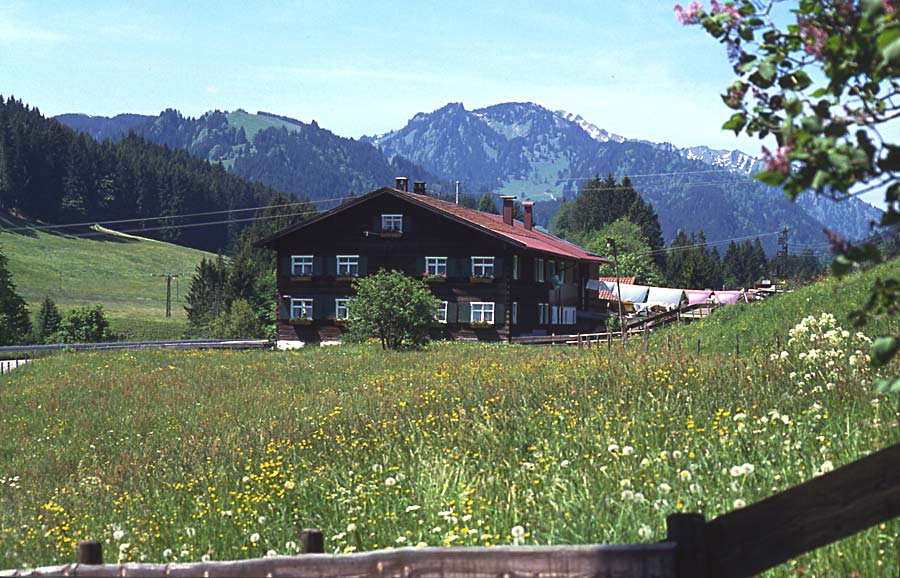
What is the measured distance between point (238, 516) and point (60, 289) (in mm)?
110465

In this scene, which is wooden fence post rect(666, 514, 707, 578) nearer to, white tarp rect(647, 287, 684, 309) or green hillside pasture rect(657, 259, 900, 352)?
green hillside pasture rect(657, 259, 900, 352)

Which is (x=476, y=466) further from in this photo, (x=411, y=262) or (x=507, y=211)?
(x=507, y=211)

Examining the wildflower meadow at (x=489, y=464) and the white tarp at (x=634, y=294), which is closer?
the wildflower meadow at (x=489, y=464)

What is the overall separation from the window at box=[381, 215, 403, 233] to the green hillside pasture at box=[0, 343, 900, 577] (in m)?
42.1

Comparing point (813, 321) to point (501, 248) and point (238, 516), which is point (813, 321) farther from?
point (501, 248)

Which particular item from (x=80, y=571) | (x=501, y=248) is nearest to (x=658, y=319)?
(x=501, y=248)

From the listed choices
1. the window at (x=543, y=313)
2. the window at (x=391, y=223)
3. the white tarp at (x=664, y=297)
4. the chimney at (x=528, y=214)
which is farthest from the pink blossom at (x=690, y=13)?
the white tarp at (x=664, y=297)

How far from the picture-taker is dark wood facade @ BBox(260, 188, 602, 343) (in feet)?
187

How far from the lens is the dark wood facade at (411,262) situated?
57062 millimetres

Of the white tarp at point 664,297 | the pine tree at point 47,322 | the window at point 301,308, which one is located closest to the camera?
the window at point 301,308

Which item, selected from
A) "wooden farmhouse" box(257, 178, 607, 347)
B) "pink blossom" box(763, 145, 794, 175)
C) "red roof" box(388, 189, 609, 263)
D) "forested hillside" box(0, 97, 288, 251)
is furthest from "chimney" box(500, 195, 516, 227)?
"forested hillside" box(0, 97, 288, 251)

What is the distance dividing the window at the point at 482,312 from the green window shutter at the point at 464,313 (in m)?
0.25

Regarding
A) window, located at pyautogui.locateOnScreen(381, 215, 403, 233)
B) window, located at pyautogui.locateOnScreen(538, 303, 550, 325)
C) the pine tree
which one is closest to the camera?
window, located at pyautogui.locateOnScreen(381, 215, 403, 233)

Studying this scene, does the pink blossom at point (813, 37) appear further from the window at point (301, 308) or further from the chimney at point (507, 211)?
the chimney at point (507, 211)
